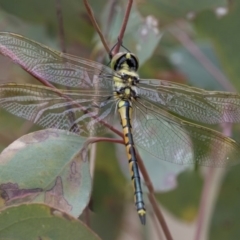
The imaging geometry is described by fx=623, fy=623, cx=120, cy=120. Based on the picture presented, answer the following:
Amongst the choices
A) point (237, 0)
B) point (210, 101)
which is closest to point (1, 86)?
point (210, 101)

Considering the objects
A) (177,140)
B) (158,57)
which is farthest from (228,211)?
(158,57)

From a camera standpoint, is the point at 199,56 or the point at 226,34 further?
the point at 199,56

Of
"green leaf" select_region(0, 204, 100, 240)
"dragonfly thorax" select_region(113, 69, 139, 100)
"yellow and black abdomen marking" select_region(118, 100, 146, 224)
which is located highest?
"dragonfly thorax" select_region(113, 69, 139, 100)

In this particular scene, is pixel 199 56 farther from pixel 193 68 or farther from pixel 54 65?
pixel 54 65

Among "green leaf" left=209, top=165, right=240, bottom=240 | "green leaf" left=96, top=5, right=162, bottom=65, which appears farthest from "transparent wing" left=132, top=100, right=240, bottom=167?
"green leaf" left=209, top=165, right=240, bottom=240

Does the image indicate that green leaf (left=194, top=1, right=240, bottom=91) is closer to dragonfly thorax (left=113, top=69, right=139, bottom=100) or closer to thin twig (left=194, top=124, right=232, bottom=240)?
thin twig (left=194, top=124, right=232, bottom=240)

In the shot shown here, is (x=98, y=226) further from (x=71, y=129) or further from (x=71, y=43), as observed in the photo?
(x=71, y=129)
